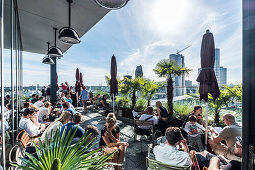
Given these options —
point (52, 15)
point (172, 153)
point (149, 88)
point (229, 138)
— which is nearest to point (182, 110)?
point (149, 88)

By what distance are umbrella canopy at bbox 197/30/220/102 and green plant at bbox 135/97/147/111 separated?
11.5 ft

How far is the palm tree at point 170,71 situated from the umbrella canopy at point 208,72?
2.00 m

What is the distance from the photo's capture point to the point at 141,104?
5.98m

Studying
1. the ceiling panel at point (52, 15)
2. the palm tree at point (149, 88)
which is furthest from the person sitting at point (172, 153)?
the palm tree at point (149, 88)

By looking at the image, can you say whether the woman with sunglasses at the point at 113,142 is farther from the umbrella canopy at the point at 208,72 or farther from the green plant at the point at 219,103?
the green plant at the point at 219,103

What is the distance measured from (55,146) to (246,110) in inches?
69.0

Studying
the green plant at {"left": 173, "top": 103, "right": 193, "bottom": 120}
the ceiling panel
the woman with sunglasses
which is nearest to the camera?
the woman with sunglasses

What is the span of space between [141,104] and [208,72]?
12.8 feet

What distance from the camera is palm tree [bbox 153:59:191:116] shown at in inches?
180

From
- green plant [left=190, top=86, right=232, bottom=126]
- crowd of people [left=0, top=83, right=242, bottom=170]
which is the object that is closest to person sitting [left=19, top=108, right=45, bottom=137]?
crowd of people [left=0, top=83, right=242, bottom=170]

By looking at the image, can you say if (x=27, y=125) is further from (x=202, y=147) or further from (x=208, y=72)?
(x=208, y=72)

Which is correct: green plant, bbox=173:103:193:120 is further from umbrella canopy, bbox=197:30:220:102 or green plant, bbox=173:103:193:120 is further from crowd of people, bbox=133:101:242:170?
umbrella canopy, bbox=197:30:220:102

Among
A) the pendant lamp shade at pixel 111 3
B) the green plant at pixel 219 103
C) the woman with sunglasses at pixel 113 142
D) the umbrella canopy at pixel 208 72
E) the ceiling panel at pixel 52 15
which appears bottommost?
the woman with sunglasses at pixel 113 142

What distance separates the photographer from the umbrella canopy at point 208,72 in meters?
2.51
